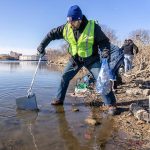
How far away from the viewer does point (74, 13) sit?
18.7 ft

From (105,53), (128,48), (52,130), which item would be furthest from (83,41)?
(128,48)

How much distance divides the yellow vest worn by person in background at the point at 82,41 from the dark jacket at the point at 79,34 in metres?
0.08

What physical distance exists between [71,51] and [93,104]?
128cm

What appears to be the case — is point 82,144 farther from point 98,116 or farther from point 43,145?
point 98,116

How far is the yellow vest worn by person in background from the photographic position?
595 centimetres

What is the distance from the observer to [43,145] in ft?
13.0

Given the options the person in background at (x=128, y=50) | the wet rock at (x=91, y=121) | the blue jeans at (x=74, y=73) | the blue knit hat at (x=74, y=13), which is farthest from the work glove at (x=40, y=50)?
the person in background at (x=128, y=50)

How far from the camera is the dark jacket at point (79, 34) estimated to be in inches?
236

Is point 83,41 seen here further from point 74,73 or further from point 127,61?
point 127,61

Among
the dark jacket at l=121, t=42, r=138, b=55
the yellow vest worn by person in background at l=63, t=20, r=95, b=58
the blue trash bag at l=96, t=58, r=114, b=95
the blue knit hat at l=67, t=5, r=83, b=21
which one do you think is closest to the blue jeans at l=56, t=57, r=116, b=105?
the blue trash bag at l=96, t=58, r=114, b=95

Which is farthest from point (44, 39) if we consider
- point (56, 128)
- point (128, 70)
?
point (128, 70)

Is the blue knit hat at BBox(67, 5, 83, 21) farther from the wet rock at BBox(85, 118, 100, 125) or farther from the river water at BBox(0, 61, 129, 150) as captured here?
the wet rock at BBox(85, 118, 100, 125)

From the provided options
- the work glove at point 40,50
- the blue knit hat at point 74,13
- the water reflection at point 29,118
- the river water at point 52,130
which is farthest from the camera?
the work glove at point 40,50

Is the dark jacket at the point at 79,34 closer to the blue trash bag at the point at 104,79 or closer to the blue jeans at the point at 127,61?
the blue trash bag at the point at 104,79
